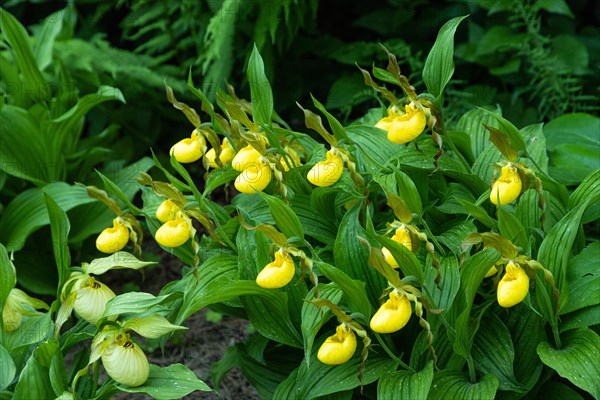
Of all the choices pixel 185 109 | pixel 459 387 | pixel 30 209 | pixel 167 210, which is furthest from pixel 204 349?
pixel 459 387

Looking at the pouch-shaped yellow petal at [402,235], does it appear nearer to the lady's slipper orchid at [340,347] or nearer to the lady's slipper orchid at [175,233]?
the lady's slipper orchid at [340,347]

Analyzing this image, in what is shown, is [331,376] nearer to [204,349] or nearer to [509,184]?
[509,184]

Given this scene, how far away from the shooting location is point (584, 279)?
163 centimetres

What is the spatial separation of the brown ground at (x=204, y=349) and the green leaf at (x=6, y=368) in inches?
20.9

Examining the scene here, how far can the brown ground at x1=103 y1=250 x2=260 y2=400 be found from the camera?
6.95 feet

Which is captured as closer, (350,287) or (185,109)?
(350,287)

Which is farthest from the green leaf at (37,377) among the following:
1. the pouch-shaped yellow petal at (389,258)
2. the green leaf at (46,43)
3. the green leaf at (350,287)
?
the green leaf at (46,43)

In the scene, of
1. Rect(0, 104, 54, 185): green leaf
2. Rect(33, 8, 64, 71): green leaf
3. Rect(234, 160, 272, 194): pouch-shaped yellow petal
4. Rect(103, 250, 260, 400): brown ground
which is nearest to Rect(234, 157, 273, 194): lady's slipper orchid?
Rect(234, 160, 272, 194): pouch-shaped yellow petal

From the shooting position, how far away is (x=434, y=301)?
1.53 metres

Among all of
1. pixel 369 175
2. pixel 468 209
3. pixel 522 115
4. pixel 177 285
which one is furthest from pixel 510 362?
pixel 522 115

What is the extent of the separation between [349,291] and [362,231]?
0.14m

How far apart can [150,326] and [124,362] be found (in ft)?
0.27

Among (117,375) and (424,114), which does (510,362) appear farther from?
(117,375)

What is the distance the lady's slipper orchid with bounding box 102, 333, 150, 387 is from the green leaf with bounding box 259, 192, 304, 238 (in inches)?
14.2
